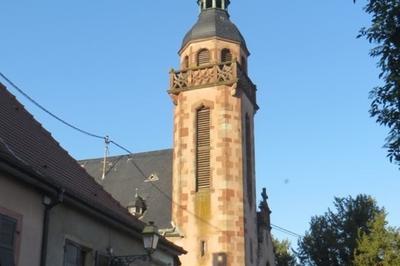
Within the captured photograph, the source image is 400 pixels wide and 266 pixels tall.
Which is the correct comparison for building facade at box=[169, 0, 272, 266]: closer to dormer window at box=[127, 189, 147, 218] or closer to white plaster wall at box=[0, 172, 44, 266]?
dormer window at box=[127, 189, 147, 218]

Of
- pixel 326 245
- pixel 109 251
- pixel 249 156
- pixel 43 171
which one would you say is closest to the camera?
pixel 43 171

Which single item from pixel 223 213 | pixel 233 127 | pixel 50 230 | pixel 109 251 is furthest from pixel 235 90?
pixel 50 230

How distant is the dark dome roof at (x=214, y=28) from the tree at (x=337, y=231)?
15.2 metres

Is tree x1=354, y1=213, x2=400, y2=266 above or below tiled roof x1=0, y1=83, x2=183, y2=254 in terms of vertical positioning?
above

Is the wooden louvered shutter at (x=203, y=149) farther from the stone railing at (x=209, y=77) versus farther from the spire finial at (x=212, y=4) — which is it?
the spire finial at (x=212, y=4)

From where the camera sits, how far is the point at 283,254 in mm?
52656

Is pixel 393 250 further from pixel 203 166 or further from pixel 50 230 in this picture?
pixel 50 230

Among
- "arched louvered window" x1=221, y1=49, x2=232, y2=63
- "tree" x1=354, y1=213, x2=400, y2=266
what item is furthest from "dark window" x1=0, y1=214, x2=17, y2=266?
"tree" x1=354, y1=213, x2=400, y2=266

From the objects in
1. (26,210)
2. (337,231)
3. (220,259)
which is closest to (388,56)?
(26,210)

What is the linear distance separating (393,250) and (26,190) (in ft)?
101

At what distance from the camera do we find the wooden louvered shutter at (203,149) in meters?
33.7

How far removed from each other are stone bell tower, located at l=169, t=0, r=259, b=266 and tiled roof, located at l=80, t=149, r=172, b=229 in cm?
156

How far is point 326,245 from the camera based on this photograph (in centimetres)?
4534

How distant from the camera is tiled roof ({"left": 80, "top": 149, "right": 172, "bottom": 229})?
3538cm
